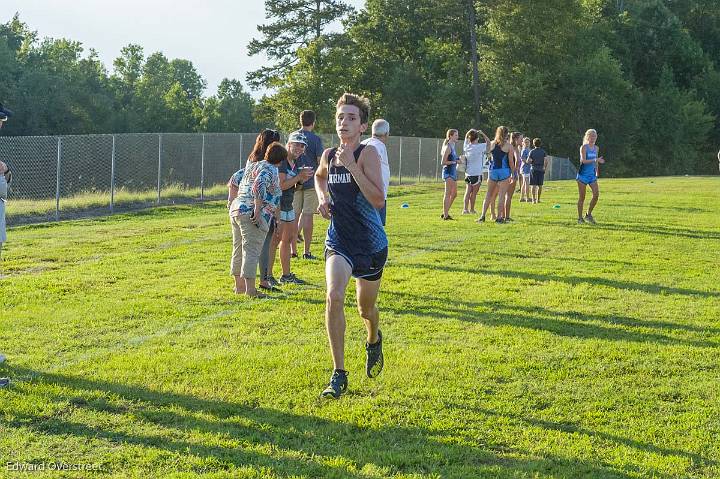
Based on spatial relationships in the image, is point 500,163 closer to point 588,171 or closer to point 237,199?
point 588,171

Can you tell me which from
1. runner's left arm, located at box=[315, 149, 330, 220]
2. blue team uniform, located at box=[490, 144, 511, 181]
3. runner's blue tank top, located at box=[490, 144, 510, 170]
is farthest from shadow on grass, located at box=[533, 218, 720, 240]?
runner's left arm, located at box=[315, 149, 330, 220]

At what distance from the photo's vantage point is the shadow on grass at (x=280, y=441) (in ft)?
15.9

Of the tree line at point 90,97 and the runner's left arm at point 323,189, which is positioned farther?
the tree line at point 90,97

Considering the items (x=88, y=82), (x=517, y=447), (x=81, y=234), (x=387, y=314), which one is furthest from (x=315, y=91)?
(x=517, y=447)

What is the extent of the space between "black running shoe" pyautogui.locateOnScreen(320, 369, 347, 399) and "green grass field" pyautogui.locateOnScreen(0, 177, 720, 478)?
0.14 m

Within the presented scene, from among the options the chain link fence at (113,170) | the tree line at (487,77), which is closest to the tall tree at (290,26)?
the tree line at (487,77)

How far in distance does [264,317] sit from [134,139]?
59.1ft

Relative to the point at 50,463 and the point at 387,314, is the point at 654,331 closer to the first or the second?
the point at 387,314

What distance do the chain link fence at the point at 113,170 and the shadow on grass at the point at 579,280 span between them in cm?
1151

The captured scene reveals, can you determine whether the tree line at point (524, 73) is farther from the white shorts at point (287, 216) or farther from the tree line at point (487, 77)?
the white shorts at point (287, 216)

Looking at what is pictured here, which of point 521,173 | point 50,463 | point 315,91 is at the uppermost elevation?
point 315,91

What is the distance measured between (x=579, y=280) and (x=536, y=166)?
1294 centimetres

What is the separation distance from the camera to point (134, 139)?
25516 millimetres

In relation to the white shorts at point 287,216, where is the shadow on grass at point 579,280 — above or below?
below
